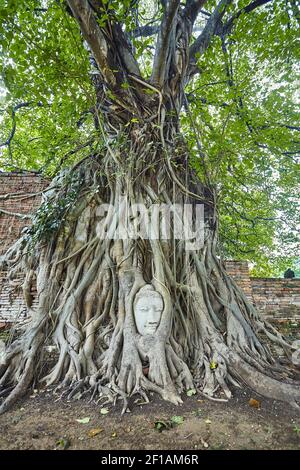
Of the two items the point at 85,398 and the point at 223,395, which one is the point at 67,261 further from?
the point at 223,395

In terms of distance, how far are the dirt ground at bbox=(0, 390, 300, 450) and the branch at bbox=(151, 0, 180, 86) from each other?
3381 mm

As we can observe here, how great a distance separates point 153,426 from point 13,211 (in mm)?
3837

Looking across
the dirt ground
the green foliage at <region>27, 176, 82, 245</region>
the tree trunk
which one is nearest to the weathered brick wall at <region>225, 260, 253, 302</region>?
the tree trunk

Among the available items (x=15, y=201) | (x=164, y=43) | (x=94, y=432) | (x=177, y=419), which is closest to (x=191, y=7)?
(x=164, y=43)

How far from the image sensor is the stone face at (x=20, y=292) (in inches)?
147

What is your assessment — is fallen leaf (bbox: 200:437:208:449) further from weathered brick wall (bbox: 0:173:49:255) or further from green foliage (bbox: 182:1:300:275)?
weathered brick wall (bbox: 0:173:49:255)

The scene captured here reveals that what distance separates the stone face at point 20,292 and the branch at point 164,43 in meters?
2.49

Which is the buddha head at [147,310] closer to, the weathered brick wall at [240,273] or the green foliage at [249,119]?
the green foliage at [249,119]

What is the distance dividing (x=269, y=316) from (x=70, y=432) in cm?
398

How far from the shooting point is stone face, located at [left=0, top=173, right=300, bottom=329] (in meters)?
3.74

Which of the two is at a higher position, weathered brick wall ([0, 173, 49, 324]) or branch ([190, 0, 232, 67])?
branch ([190, 0, 232, 67])

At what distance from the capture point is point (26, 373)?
221cm

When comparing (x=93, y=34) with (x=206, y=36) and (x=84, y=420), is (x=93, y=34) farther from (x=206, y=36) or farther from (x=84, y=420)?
(x=84, y=420)

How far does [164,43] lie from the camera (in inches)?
114
